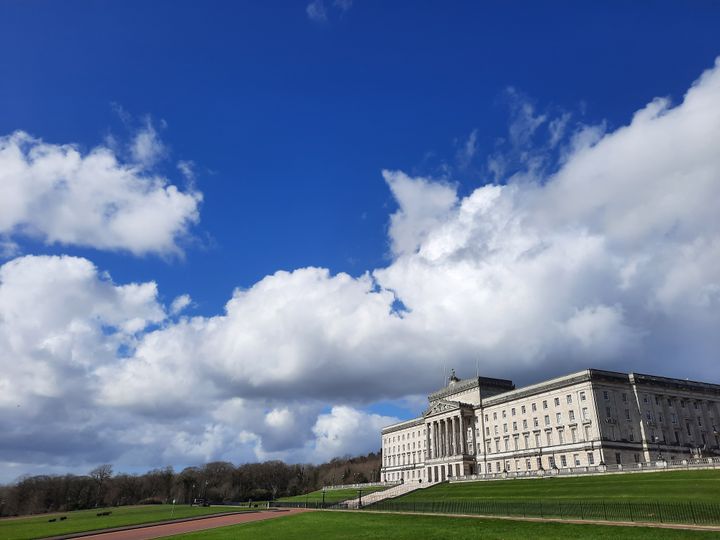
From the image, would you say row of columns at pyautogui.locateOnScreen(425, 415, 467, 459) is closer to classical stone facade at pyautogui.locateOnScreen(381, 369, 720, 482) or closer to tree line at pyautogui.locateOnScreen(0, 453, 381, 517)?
classical stone facade at pyautogui.locateOnScreen(381, 369, 720, 482)

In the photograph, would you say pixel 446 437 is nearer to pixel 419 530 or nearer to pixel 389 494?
pixel 389 494

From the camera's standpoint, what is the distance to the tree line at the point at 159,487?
529 feet

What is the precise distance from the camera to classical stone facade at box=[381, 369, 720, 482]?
87.0 metres

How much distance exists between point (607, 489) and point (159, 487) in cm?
16621

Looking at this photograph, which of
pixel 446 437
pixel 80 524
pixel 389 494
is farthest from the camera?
pixel 446 437

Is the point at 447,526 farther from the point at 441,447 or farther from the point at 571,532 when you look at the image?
the point at 441,447

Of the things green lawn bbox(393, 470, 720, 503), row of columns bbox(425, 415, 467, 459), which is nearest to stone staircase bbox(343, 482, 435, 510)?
green lawn bbox(393, 470, 720, 503)

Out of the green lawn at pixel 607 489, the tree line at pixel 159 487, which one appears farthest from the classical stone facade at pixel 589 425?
the tree line at pixel 159 487

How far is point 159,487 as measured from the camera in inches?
7106

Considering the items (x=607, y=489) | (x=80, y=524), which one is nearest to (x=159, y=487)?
(x=80, y=524)

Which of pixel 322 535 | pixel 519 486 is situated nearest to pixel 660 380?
pixel 519 486

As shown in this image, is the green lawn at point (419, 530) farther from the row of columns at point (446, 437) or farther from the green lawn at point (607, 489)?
the row of columns at point (446, 437)

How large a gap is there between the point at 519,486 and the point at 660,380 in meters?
40.6

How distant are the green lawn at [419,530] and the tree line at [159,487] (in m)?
117
